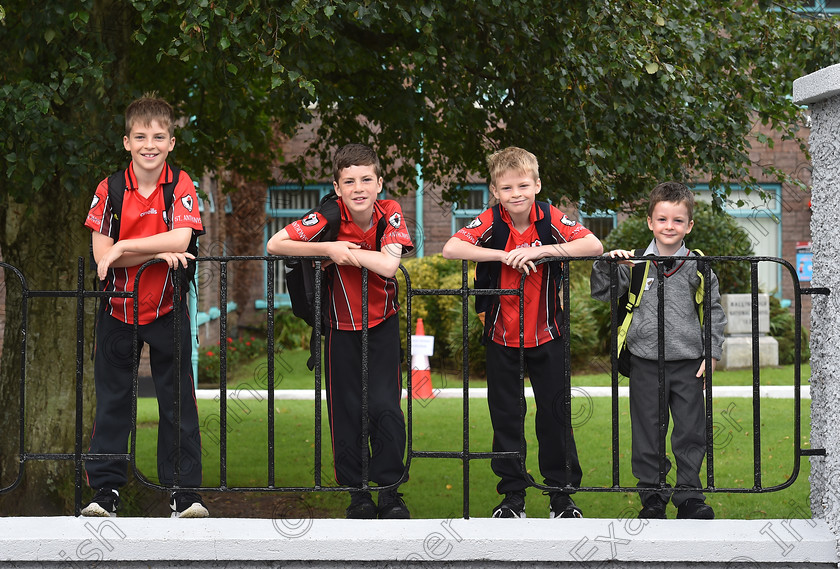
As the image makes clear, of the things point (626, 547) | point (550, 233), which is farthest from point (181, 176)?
point (626, 547)

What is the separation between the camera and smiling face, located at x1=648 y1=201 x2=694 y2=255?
12.3 feet

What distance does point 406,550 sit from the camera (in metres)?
2.98

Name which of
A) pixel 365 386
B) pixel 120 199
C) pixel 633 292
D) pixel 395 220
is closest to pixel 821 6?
pixel 633 292

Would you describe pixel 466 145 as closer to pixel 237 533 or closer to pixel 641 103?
pixel 641 103

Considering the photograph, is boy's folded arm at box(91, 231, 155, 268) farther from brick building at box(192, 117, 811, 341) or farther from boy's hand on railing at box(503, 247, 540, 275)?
brick building at box(192, 117, 811, 341)

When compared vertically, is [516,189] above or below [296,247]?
above

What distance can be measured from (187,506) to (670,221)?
237 centimetres

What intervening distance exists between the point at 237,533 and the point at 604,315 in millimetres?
11037

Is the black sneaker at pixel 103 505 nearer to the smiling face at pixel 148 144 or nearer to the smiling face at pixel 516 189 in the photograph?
the smiling face at pixel 148 144

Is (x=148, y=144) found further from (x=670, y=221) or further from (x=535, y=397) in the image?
(x=670, y=221)

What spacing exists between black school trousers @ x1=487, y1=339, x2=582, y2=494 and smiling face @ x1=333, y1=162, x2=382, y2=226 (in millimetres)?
798

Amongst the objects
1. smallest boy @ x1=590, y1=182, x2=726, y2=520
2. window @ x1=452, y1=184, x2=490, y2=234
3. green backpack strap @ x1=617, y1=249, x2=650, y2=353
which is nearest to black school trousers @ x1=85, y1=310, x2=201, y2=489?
smallest boy @ x1=590, y1=182, x2=726, y2=520

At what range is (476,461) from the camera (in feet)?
25.0

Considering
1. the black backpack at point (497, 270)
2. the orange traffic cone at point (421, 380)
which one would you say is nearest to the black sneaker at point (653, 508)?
the black backpack at point (497, 270)
